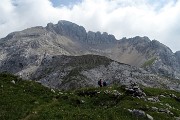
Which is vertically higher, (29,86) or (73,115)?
(29,86)

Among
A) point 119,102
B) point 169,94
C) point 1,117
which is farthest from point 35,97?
point 169,94

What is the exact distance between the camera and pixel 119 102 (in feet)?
166

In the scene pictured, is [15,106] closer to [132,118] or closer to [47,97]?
[47,97]

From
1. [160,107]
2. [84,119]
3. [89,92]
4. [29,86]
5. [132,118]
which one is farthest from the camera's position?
[89,92]

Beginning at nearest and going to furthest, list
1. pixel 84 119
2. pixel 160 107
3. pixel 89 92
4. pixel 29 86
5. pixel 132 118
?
pixel 84 119, pixel 132 118, pixel 160 107, pixel 29 86, pixel 89 92

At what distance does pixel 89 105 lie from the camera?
4988cm

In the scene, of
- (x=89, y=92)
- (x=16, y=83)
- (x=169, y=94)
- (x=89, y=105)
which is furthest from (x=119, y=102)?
(x=16, y=83)

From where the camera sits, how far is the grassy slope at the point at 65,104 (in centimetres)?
4300

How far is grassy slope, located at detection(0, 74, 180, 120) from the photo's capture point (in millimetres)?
43000

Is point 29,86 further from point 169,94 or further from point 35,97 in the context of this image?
point 169,94

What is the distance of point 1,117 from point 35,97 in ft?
27.6

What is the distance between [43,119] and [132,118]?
36.4ft

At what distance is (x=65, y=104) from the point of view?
4825cm

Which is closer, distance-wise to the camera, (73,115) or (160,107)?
(73,115)
